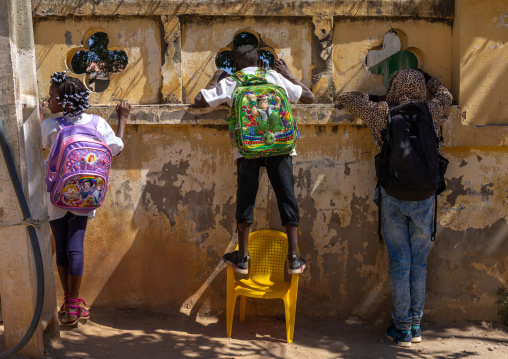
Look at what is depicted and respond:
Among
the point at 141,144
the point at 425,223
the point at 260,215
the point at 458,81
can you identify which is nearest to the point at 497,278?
the point at 425,223

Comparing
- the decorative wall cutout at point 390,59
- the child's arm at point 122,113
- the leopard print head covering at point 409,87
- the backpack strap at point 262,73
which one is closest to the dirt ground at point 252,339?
the child's arm at point 122,113

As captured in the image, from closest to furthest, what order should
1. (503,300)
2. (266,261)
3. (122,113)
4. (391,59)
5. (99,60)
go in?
1. (122,113)
2. (266,261)
3. (503,300)
4. (391,59)
5. (99,60)

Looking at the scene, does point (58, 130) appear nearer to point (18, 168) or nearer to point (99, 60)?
point (18, 168)

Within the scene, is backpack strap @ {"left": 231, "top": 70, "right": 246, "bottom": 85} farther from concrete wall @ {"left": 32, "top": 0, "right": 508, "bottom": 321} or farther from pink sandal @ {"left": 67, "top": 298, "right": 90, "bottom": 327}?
pink sandal @ {"left": 67, "top": 298, "right": 90, "bottom": 327}

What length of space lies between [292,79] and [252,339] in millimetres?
2034

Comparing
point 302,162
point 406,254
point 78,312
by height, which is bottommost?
point 78,312

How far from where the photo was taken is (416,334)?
159 inches

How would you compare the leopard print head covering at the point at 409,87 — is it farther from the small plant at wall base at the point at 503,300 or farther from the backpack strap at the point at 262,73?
the small plant at wall base at the point at 503,300

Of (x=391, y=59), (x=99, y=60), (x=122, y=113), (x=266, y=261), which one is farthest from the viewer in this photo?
(x=99, y=60)

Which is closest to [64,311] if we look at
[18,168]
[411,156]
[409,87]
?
[18,168]

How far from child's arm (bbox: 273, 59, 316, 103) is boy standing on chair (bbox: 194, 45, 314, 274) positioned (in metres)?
0.08

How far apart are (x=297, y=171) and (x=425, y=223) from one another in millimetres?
1071

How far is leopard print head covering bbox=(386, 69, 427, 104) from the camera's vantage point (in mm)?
3908

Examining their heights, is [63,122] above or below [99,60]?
below
